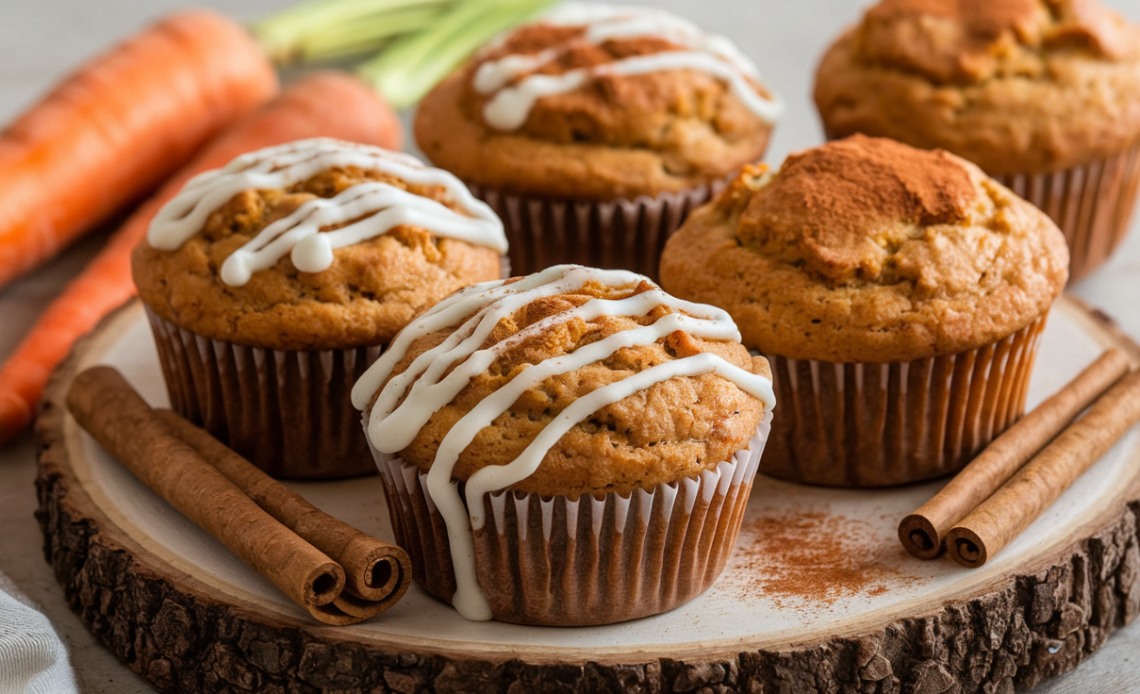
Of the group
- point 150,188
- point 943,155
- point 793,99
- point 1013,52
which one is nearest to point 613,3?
point 793,99

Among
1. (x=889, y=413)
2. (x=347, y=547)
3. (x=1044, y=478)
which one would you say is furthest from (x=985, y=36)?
(x=347, y=547)

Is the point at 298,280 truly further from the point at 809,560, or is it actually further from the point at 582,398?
the point at 809,560

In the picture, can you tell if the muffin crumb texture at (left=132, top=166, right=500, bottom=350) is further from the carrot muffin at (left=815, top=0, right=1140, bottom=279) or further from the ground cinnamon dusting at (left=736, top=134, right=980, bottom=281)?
the carrot muffin at (left=815, top=0, right=1140, bottom=279)

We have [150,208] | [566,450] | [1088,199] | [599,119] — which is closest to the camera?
[566,450]

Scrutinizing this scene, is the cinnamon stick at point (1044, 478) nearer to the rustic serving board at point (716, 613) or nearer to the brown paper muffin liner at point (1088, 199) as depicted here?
the rustic serving board at point (716, 613)

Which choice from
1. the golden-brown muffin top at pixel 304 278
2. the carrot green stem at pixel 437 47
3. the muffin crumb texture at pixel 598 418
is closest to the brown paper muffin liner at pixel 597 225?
the golden-brown muffin top at pixel 304 278

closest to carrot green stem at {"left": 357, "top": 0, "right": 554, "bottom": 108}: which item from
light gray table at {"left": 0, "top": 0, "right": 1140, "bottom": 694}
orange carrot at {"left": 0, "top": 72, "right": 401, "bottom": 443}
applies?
orange carrot at {"left": 0, "top": 72, "right": 401, "bottom": 443}
